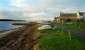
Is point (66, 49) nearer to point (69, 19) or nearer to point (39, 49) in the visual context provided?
point (39, 49)

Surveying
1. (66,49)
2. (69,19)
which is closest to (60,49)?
(66,49)

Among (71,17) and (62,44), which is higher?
(62,44)

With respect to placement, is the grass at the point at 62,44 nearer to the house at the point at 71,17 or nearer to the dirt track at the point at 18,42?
the dirt track at the point at 18,42

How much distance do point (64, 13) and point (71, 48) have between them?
77013 millimetres

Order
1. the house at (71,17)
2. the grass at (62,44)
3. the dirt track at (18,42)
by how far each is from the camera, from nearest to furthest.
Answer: the grass at (62,44), the dirt track at (18,42), the house at (71,17)

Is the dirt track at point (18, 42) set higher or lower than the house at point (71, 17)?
lower

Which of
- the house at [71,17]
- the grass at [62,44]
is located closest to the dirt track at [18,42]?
the grass at [62,44]

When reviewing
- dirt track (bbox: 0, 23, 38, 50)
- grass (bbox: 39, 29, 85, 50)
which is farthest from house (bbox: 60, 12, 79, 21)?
grass (bbox: 39, 29, 85, 50)

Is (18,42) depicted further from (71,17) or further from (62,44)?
(71,17)

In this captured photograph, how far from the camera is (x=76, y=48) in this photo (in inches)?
748

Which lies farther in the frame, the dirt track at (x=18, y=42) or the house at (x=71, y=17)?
the house at (x=71, y=17)

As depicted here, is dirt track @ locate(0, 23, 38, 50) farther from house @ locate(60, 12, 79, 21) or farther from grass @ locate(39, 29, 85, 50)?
house @ locate(60, 12, 79, 21)

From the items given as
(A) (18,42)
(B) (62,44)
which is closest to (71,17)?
(A) (18,42)

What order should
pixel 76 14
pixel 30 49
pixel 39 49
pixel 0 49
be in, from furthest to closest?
pixel 76 14 < pixel 0 49 < pixel 30 49 < pixel 39 49
